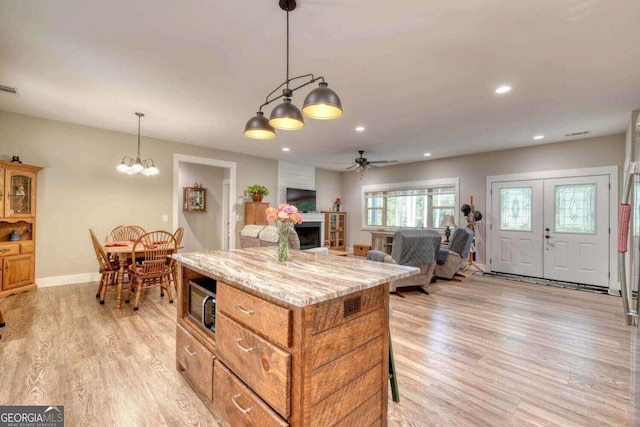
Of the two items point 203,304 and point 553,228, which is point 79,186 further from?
point 553,228

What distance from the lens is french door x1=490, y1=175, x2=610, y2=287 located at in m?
4.99

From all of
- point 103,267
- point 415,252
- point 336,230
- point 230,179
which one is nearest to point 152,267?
point 103,267

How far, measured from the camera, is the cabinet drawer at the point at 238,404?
4.35 ft

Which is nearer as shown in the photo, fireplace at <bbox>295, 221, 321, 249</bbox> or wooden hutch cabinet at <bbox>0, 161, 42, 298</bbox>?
wooden hutch cabinet at <bbox>0, 161, 42, 298</bbox>

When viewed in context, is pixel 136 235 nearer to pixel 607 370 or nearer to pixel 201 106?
pixel 201 106

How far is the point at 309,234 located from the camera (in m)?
8.05

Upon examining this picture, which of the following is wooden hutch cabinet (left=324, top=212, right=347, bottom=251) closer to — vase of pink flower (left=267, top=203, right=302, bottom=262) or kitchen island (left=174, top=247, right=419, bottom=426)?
vase of pink flower (left=267, top=203, right=302, bottom=262)

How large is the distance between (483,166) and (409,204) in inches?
80.1

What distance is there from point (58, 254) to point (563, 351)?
22.3 feet

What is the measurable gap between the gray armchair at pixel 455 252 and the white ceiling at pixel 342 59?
188cm

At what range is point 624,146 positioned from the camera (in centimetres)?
474

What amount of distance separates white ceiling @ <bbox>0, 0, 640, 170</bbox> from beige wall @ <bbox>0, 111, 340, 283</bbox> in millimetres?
364

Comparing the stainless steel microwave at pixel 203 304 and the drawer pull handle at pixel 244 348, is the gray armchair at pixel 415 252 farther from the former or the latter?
the drawer pull handle at pixel 244 348

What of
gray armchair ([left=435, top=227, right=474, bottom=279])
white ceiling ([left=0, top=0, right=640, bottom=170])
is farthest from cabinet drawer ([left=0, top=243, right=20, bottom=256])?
gray armchair ([left=435, top=227, right=474, bottom=279])
